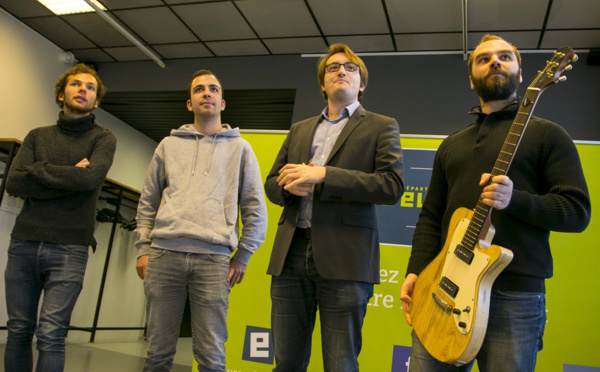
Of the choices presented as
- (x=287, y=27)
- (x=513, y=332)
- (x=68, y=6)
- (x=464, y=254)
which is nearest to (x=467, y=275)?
(x=464, y=254)

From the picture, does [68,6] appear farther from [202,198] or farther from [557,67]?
[557,67]

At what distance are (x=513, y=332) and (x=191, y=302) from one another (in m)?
1.19

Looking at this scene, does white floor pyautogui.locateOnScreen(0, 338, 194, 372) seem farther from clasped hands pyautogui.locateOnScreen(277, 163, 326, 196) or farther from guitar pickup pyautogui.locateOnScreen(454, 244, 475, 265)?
guitar pickup pyautogui.locateOnScreen(454, 244, 475, 265)

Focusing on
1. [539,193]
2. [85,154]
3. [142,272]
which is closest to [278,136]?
[85,154]

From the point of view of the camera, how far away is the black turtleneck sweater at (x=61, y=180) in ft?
7.09

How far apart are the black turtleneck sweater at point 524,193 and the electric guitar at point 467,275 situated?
3.0 inches

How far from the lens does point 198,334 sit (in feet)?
6.15

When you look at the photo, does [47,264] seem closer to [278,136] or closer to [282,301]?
[282,301]

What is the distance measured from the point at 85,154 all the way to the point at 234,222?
0.91 metres

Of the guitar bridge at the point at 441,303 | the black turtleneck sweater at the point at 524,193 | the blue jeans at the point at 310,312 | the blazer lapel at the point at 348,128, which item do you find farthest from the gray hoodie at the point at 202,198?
the guitar bridge at the point at 441,303

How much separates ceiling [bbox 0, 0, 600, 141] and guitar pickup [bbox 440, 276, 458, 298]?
333 centimetres

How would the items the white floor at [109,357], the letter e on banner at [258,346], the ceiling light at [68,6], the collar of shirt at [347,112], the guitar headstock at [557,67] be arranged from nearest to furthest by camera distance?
the guitar headstock at [557,67] < the collar of shirt at [347,112] < the letter e on banner at [258,346] < the white floor at [109,357] < the ceiling light at [68,6]

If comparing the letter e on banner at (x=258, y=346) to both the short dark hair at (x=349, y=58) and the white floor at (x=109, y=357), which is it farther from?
the short dark hair at (x=349, y=58)

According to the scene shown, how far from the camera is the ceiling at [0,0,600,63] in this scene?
13.6ft
